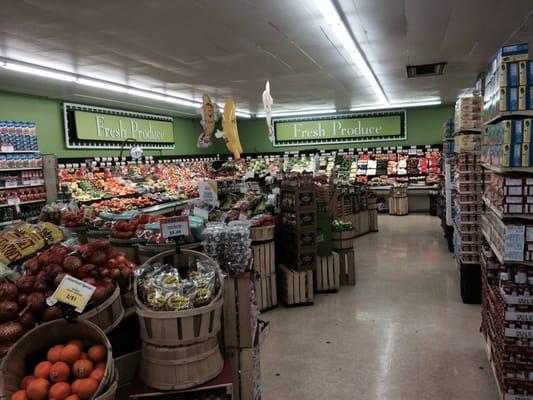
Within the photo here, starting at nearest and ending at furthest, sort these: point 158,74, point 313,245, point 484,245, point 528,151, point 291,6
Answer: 1. point 528,151
2. point 484,245
3. point 291,6
4. point 313,245
5. point 158,74

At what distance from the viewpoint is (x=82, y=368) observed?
79.0 inches

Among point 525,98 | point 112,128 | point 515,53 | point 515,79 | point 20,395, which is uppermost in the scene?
point 112,128

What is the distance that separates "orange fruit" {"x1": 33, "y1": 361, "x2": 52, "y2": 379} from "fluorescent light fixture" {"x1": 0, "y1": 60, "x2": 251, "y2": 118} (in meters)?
5.75

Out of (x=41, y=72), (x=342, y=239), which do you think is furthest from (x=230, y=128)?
(x=41, y=72)

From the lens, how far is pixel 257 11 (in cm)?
479

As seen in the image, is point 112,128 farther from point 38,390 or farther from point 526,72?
point 38,390

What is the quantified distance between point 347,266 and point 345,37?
320 centimetres

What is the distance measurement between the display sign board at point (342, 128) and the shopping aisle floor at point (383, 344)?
9.04 meters

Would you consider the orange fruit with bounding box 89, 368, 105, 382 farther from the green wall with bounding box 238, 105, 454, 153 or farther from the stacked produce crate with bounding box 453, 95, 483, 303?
the green wall with bounding box 238, 105, 454, 153

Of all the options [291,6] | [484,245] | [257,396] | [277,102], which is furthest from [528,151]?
[277,102]

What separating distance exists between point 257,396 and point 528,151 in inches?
97.5

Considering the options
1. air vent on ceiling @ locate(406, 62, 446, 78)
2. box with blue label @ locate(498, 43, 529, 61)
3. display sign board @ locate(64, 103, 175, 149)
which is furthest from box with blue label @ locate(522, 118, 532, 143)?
display sign board @ locate(64, 103, 175, 149)

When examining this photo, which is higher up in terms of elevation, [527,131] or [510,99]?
[510,99]

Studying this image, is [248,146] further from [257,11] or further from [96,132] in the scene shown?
[257,11]
